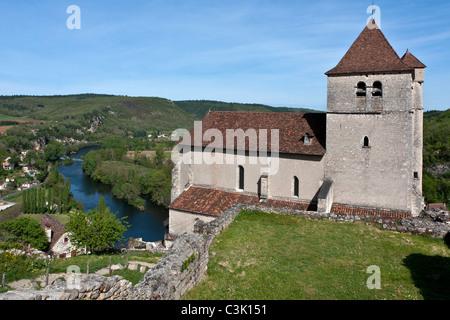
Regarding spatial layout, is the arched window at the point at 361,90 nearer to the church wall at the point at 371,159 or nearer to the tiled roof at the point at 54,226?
the church wall at the point at 371,159

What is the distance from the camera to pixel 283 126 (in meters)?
24.7

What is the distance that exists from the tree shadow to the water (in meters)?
32.9

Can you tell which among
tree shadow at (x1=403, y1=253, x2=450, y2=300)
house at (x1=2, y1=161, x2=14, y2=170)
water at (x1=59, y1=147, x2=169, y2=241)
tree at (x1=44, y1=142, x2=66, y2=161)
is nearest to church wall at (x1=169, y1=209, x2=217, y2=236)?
tree shadow at (x1=403, y1=253, x2=450, y2=300)

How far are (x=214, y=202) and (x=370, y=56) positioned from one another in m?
14.3

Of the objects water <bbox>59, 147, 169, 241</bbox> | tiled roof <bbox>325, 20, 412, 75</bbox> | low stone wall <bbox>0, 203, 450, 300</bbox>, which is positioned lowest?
water <bbox>59, 147, 169, 241</bbox>

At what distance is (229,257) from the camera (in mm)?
13359

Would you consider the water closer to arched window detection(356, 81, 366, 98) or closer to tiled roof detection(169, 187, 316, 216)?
tiled roof detection(169, 187, 316, 216)

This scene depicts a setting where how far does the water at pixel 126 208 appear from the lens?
52.8 metres

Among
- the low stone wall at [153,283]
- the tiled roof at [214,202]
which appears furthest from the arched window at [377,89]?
the low stone wall at [153,283]

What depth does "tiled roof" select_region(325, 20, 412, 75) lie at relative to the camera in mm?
20641

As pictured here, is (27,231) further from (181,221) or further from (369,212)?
(369,212)

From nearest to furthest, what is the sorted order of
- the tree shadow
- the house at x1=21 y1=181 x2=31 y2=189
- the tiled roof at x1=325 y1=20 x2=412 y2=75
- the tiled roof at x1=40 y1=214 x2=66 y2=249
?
the tree shadow < the tiled roof at x1=325 y1=20 x2=412 y2=75 < the tiled roof at x1=40 y1=214 x2=66 y2=249 < the house at x1=21 y1=181 x2=31 y2=189

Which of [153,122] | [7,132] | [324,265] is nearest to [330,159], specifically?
[324,265]
